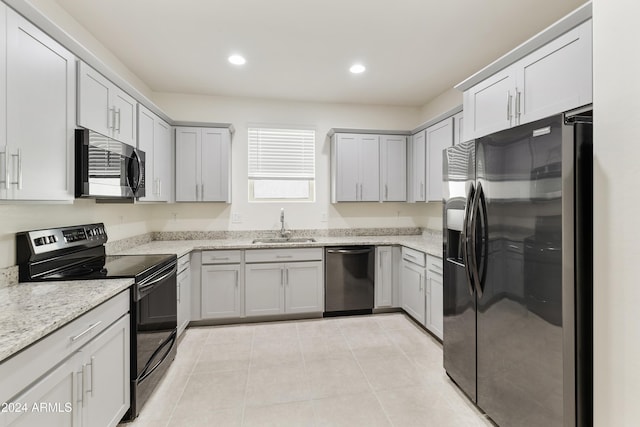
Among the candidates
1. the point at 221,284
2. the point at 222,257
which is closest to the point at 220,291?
the point at 221,284

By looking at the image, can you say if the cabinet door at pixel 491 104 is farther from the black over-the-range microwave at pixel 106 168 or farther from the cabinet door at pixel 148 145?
the cabinet door at pixel 148 145

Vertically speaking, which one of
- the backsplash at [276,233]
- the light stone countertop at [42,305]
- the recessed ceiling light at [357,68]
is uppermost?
the recessed ceiling light at [357,68]

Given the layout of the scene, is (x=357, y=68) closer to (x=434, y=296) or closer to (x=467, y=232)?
(x=467, y=232)

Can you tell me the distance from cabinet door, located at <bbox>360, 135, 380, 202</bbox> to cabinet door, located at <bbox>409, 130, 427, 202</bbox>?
463 mm

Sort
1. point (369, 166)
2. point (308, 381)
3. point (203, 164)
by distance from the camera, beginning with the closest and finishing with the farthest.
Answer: point (308, 381), point (203, 164), point (369, 166)

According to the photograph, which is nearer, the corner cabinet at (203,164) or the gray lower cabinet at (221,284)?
the gray lower cabinet at (221,284)

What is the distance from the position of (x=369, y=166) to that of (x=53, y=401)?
143 inches

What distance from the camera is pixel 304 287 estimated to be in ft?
12.2

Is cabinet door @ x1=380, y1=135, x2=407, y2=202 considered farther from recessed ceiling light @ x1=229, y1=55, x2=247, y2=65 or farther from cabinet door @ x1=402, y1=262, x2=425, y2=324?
recessed ceiling light @ x1=229, y1=55, x2=247, y2=65

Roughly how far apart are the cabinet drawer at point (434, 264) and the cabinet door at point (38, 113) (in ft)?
9.76

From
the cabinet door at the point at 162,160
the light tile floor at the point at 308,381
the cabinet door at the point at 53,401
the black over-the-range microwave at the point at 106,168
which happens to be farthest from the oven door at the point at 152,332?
the cabinet door at the point at 162,160

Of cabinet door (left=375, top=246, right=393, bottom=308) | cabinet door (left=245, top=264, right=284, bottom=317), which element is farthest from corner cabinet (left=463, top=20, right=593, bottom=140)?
cabinet door (left=245, top=264, right=284, bottom=317)

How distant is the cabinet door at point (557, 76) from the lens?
5.72 feet

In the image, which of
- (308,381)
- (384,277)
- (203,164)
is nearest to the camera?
(308,381)
